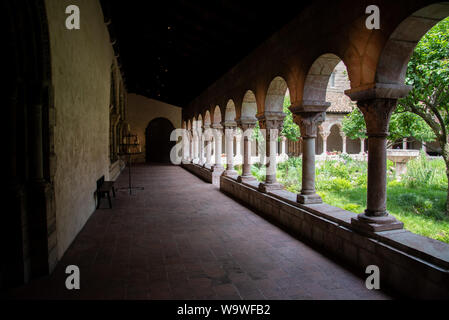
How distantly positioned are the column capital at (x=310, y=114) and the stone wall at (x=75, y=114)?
122 inches

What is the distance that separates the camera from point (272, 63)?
18.7 feet

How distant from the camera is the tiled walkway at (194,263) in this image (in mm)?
2820

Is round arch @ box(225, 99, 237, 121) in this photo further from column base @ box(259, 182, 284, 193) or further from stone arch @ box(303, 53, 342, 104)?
stone arch @ box(303, 53, 342, 104)

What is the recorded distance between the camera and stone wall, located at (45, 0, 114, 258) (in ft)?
11.8

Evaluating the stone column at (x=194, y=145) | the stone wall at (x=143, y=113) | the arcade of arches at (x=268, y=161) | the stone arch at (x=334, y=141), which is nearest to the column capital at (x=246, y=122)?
the arcade of arches at (x=268, y=161)

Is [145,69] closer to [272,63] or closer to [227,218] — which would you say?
[272,63]

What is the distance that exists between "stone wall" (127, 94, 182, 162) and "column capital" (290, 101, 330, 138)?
613 inches

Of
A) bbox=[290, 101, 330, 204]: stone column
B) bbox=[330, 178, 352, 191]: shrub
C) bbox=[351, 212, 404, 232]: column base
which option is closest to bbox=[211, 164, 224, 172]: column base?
bbox=[330, 178, 352, 191]: shrub

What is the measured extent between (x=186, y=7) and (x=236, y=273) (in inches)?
200

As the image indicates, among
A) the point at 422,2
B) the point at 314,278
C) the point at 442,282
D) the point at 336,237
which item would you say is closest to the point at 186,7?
the point at 422,2

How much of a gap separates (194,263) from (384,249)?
188 cm

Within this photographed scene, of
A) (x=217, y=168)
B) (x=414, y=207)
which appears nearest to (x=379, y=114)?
(x=414, y=207)

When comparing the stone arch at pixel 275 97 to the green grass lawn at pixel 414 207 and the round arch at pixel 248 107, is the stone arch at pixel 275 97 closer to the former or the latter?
the round arch at pixel 248 107

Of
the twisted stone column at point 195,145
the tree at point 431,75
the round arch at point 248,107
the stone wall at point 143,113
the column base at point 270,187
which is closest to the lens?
the tree at point 431,75
